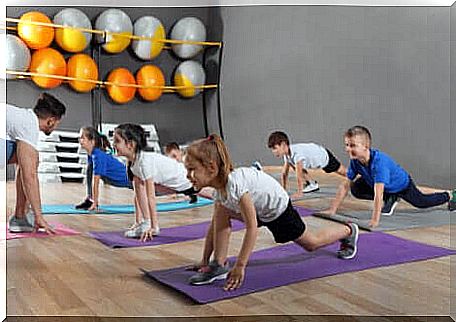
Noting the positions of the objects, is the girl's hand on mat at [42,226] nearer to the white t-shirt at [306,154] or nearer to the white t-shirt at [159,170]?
the white t-shirt at [159,170]

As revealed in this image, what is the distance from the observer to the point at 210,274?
229 cm

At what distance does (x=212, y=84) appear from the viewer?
237 cm

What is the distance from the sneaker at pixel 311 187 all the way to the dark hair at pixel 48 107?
0.83 meters

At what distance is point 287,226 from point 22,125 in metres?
0.91

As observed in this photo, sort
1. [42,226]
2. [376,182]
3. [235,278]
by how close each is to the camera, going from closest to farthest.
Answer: [235,278]
[42,226]
[376,182]

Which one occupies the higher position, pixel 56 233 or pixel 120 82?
pixel 120 82

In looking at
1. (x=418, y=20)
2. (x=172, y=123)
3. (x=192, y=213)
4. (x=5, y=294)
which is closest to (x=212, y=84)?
(x=172, y=123)

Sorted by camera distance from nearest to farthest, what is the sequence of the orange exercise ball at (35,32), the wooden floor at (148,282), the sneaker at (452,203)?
the wooden floor at (148,282) < the orange exercise ball at (35,32) < the sneaker at (452,203)

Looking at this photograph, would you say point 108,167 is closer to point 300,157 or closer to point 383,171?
point 300,157

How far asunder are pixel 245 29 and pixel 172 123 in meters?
0.39

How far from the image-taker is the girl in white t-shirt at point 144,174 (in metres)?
2.34

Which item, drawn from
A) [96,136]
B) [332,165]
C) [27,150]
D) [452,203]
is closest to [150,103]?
[96,136]

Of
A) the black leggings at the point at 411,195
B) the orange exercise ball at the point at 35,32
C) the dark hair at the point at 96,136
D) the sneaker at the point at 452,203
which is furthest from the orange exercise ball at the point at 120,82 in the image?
the sneaker at the point at 452,203

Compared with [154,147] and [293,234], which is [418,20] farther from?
[154,147]
